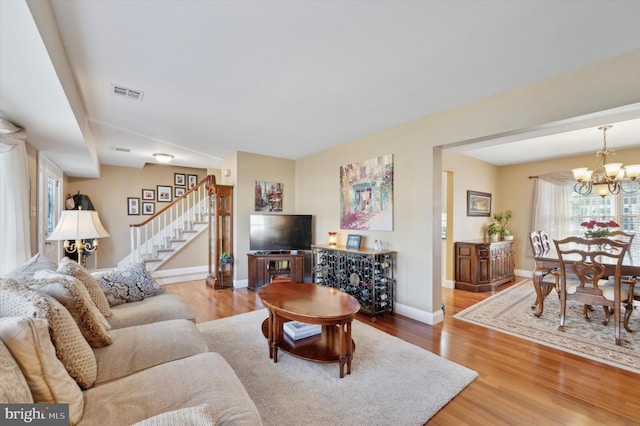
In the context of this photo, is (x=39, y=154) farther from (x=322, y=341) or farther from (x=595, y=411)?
(x=595, y=411)

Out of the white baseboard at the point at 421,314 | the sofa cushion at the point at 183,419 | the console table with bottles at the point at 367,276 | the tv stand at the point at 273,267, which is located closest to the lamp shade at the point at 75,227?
the tv stand at the point at 273,267

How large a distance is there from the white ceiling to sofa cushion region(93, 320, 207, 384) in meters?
1.77

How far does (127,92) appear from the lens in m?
2.61

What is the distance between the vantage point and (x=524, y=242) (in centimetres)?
579

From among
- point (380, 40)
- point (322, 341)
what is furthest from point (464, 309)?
point (380, 40)

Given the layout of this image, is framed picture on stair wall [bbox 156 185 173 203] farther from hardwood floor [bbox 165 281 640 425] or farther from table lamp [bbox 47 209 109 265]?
hardwood floor [bbox 165 281 640 425]

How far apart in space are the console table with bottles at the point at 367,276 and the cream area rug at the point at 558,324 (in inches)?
39.5

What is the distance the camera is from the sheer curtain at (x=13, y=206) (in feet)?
7.86

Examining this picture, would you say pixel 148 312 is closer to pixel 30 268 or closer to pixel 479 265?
pixel 30 268

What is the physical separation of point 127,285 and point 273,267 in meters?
2.42

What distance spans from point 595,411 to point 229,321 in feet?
10.9

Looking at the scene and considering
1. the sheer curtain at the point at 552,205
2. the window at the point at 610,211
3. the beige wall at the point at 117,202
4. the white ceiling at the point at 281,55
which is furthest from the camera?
the beige wall at the point at 117,202

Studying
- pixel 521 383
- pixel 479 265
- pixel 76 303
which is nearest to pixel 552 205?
pixel 479 265

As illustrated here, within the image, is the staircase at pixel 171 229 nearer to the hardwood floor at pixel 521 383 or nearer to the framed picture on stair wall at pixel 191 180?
the framed picture on stair wall at pixel 191 180
